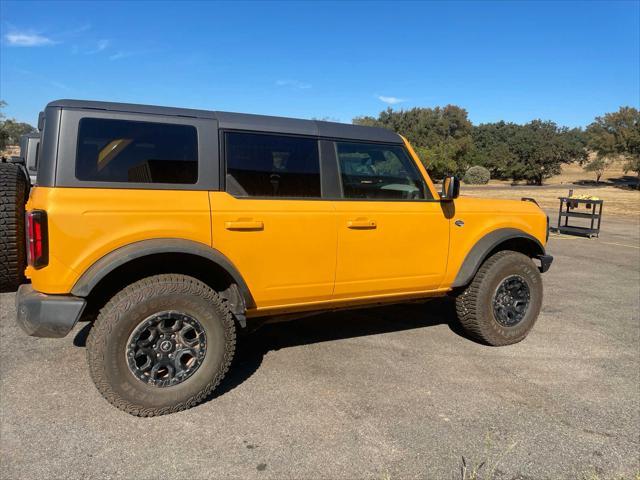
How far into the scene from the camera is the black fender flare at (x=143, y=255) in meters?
2.82

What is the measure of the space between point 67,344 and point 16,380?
2.28 ft

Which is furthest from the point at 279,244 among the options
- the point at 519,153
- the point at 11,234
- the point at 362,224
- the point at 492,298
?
the point at 519,153

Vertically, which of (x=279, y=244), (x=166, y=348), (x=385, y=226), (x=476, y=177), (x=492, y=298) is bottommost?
(x=166, y=348)

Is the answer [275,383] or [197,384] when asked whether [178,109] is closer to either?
[197,384]

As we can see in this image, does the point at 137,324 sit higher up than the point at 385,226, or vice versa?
the point at 385,226

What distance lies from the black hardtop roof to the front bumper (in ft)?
3.95

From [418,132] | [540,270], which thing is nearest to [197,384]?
[540,270]

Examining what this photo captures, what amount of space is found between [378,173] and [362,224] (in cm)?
58

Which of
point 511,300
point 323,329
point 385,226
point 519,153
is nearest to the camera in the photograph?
point 385,226

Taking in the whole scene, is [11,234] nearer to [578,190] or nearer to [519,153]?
[578,190]

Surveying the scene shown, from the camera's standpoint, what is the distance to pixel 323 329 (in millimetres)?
4797

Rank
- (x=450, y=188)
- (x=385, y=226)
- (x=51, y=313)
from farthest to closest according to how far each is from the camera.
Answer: (x=450, y=188) < (x=385, y=226) < (x=51, y=313)

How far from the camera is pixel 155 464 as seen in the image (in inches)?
100

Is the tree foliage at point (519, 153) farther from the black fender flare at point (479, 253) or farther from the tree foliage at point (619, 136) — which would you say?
the black fender flare at point (479, 253)
